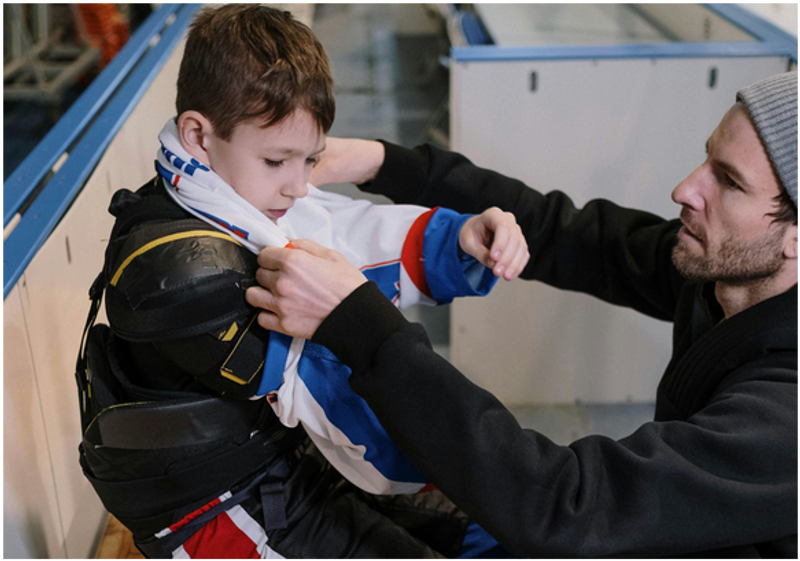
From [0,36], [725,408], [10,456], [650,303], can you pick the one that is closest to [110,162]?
[10,456]

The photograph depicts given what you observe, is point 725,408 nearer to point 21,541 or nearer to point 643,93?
point 21,541

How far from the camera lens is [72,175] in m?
1.47

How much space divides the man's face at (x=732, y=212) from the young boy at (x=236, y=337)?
0.30m

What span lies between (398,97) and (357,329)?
3.48 m

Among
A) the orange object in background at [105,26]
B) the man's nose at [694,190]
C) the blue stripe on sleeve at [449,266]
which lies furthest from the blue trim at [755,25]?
the orange object in background at [105,26]

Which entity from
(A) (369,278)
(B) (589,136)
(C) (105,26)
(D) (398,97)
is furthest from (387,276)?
(D) (398,97)

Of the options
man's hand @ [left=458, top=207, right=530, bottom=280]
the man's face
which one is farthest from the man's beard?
man's hand @ [left=458, top=207, right=530, bottom=280]

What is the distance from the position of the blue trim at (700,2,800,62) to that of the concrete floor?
3.95 feet

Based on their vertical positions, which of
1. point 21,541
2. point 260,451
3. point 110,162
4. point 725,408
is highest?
point 110,162

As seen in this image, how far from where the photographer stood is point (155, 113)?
2.14 m

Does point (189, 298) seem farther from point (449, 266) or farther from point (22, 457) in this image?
point (22, 457)

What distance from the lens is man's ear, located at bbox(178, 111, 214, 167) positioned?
2.97 feet

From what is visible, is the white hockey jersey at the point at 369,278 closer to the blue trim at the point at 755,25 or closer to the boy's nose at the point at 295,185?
the boy's nose at the point at 295,185

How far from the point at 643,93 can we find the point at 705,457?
145cm
